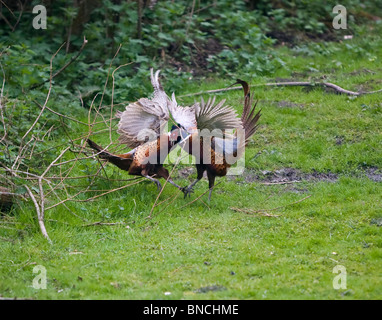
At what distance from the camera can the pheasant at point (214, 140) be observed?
616 cm

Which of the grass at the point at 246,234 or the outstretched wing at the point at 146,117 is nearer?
the grass at the point at 246,234

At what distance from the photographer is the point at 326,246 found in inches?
212

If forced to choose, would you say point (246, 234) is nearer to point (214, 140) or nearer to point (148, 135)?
point (214, 140)

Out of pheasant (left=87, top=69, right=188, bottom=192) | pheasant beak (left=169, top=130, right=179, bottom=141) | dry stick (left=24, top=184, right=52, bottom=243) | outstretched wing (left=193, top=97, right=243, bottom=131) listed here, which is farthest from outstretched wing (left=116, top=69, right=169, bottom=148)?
dry stick (left=24, top=184, right=52, bottom=243)

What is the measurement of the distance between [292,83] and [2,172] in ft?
17.3

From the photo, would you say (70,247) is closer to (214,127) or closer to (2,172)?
(2,172)

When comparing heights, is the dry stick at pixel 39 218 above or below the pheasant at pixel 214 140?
below

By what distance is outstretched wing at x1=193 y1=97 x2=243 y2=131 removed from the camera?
608 centimetres

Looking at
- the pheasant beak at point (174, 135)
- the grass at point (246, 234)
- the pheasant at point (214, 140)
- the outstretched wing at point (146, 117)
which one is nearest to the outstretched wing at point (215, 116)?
the pheasant at point (214, 140)

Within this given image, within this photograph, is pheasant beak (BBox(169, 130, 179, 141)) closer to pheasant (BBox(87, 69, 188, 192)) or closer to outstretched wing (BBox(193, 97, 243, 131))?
pheasant (BBox(87, 69, 188, 192))

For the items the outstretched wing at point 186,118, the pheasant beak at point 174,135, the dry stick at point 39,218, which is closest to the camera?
the dry stick at point 39,218

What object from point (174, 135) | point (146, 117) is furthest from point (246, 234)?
point (146, 117)

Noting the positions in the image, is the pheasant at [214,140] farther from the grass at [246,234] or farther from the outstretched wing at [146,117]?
the grass at [246,234]

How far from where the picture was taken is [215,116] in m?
6.18
